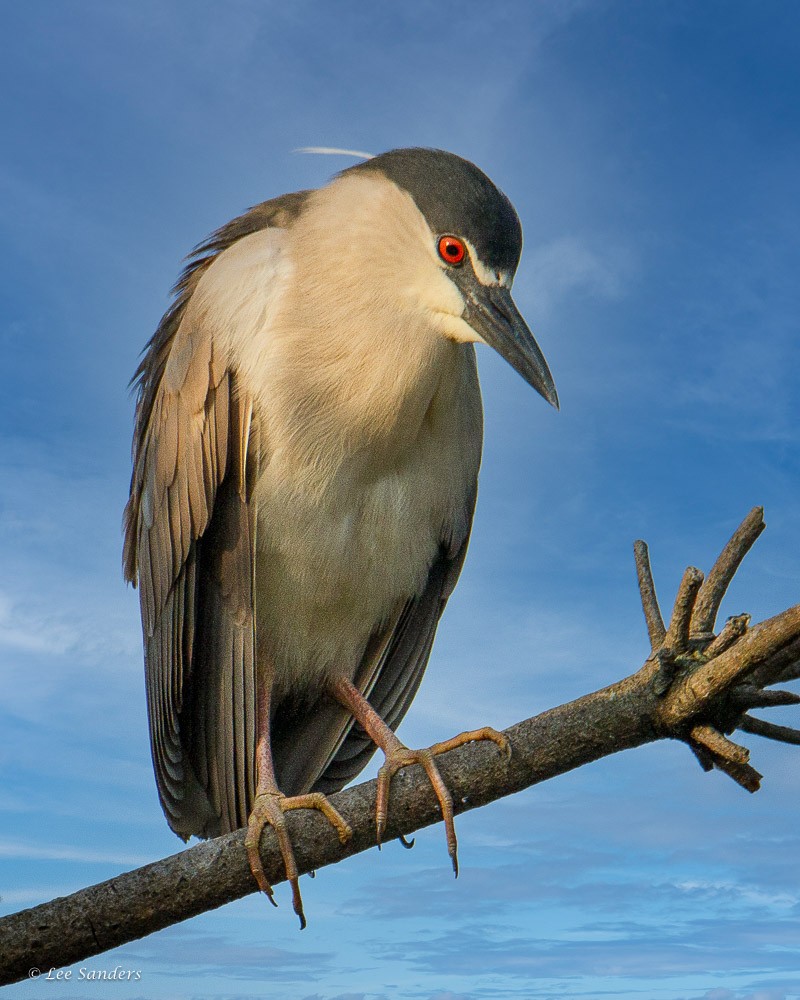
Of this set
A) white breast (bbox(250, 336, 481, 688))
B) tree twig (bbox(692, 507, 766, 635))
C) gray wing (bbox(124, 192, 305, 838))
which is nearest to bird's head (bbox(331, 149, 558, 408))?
white breast (bbox(250, 336, 481, 688))

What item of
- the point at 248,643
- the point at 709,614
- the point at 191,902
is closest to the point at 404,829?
the point at 191,902

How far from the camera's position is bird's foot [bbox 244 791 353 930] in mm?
2439

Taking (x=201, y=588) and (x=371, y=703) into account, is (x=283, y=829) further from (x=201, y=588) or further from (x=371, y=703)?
(x=371, y=703)

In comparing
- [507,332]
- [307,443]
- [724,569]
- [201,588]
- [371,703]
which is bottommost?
[724,569]

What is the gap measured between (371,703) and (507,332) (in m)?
1.33

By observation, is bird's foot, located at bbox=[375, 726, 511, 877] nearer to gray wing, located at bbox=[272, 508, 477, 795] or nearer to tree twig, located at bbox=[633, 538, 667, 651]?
tree twig, located at bbox=[633, 538, 667, 651]

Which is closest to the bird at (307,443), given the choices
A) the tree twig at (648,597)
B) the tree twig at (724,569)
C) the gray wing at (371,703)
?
the gray wing at (371,703)

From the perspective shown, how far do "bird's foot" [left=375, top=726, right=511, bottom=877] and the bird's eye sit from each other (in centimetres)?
125

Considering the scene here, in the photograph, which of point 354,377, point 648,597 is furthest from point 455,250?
point 648,597

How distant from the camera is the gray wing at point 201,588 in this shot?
286cm

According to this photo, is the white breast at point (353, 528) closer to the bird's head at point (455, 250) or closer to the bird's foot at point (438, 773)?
the bird's head at point (455, 250)

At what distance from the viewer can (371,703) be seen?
11.0 feet

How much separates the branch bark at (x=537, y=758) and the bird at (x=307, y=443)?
207 mm

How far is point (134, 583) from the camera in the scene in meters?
3.48
